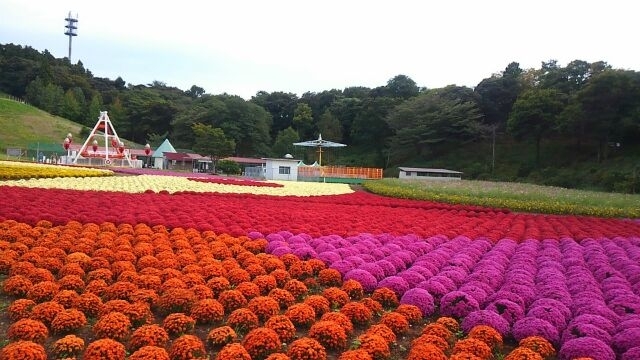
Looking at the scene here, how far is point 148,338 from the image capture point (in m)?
5.45

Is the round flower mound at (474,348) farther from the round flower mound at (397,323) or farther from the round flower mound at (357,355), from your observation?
the round flower mound at (357,355)

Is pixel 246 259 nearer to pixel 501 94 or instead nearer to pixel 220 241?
pixel 220 241

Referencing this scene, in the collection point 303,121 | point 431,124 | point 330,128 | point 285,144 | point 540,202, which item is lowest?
point 540,202

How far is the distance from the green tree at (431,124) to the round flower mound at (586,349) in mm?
57275

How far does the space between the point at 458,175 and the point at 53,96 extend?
72962 mm

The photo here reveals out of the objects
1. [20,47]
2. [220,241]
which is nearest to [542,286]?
[220,241]

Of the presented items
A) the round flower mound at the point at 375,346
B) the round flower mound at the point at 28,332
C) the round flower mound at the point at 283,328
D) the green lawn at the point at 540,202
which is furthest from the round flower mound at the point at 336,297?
the green lawn at the point at 540,202

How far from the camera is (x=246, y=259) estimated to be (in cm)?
922

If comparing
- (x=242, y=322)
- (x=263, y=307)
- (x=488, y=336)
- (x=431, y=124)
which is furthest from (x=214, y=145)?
(x=488, y=336)

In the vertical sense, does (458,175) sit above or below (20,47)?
below

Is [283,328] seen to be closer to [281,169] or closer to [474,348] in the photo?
[474,348]

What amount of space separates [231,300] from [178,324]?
106 cm

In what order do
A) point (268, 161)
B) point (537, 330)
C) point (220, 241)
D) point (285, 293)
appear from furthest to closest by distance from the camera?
point (268, 161)
point (220, 241)
point (285, 293)
point (537, 330)

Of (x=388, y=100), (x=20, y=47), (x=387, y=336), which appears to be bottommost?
(x=387, y=336)
